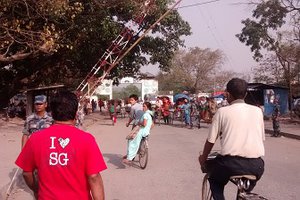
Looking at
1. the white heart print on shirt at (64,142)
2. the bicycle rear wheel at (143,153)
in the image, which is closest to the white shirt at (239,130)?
the white heart print on shirt at (64,142)

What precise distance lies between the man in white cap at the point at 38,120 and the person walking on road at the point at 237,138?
3.25 meters

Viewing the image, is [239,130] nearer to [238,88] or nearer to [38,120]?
[238,88]

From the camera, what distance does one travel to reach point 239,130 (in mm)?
4270

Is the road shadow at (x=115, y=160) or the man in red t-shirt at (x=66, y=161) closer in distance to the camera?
the man in red t-shirt at (x=66, y=161)

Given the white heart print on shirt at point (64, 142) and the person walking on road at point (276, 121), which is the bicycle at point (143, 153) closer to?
the white heart print on shirt at point (64, 142)

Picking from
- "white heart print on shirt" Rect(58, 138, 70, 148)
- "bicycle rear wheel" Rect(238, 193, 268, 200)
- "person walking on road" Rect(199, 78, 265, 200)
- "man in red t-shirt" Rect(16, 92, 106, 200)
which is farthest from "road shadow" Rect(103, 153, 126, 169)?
"white heart print on shirt" Rect(58, 138, 70, 148)

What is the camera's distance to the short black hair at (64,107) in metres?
3.29

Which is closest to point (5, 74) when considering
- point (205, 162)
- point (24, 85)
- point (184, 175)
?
point (24, 85)

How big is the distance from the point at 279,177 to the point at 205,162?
4947 mm

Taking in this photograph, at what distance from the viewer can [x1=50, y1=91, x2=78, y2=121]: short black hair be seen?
130 inches

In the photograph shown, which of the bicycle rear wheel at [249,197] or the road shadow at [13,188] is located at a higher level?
the bicycle rear wheel at [249,197]

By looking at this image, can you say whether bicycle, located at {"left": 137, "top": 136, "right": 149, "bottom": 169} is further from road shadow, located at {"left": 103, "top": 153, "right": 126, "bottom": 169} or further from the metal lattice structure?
the metal lattice structure

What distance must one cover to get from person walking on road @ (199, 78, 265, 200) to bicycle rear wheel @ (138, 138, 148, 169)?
5.67 metres

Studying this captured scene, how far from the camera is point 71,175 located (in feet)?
10.4
